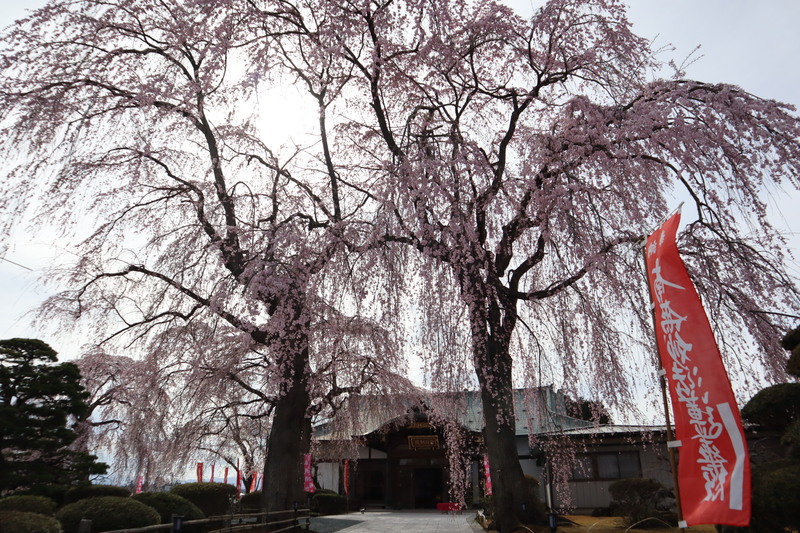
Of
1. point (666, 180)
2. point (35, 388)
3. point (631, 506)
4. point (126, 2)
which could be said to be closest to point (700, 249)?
point (666, 180)

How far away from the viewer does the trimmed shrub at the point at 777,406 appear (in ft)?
22.3

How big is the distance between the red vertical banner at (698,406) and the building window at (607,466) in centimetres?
1314

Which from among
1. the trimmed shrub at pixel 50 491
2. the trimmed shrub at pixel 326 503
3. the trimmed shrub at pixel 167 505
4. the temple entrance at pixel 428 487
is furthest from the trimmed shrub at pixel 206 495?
the temple entrance at pixel 428 487

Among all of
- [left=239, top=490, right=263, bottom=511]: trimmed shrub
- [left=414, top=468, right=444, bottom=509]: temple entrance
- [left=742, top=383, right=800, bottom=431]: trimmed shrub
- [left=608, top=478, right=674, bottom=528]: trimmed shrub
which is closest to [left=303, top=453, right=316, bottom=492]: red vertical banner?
[left=239, top=490, right=263, bottom=511]: trimmed shrub

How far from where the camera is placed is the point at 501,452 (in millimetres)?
9516

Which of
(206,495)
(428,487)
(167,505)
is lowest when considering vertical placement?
(428,487)

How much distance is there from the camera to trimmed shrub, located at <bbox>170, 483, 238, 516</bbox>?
15.2 meters

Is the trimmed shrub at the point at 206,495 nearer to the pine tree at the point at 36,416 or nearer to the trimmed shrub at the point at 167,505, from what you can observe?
the trimmed shrub at the point at 167,505

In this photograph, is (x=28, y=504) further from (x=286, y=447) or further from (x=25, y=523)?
(x=286, y=447)

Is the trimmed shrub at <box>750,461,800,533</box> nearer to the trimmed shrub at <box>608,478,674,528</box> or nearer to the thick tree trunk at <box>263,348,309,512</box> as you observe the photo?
the trimmed shrub at <box>608,478,674,528</box>

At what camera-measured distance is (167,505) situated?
11258 mm

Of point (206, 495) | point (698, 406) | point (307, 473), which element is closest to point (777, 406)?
point (698, 406)

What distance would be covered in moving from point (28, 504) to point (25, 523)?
2.00m

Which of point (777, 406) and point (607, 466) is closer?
point (777, 406)
